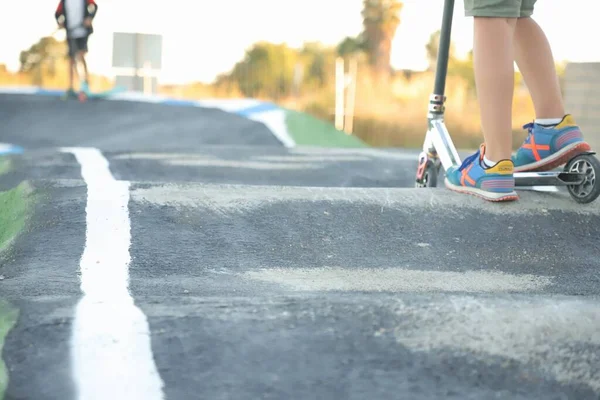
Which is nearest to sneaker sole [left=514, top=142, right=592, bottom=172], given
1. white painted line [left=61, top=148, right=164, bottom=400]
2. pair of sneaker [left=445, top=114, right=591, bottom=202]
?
pair of sneaker [left=445, top=114, right=591, bottom=202]

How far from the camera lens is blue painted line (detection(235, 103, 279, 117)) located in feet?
33.9

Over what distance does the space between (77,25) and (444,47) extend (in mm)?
9541

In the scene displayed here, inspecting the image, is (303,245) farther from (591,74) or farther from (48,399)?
(591,74)

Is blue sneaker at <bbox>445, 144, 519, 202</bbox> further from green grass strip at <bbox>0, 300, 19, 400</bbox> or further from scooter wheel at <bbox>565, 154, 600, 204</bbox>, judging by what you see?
green grass strip at <bbox>0, 300, 19, 400</bbox>

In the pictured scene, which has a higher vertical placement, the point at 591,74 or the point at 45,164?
the point at 591,74

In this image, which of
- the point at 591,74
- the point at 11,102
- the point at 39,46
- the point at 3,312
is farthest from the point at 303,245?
the point at 39,46

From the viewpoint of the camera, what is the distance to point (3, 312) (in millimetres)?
1902

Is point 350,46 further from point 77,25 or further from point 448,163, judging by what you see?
point 448,163

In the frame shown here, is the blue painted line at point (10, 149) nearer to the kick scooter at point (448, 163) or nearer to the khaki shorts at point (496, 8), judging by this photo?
the kick scooter at point (448, 163)

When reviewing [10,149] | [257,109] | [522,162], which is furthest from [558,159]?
[257,109]

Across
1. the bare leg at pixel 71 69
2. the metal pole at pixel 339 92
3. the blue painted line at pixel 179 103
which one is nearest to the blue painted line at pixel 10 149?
the blue painted line at pixel 179 103

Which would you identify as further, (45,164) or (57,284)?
(45,164)

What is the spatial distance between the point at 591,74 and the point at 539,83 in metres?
7.33

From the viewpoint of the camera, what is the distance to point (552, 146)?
336 centimetres
